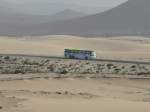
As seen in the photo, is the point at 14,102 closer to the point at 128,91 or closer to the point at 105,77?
the point at 128,91

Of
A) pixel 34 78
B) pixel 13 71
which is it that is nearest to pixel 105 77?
pixel 34 78

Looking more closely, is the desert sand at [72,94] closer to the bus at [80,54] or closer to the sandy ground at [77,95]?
the sandy ground at [77,95]

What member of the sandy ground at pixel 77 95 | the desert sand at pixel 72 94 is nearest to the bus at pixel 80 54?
the desert sand at pixel 72 94

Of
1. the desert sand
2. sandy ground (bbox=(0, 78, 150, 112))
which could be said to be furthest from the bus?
sandy ground (bbox=(0, 78, 150, 112))

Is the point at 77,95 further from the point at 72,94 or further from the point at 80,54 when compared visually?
the point at 80,54

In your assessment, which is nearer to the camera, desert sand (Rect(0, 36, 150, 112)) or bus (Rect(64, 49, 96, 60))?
desert sand (Rect(0, 36, 150, 112))

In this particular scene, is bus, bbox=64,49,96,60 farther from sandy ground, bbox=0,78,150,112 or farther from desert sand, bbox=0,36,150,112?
sandy ground, bbox=0,78,150,112

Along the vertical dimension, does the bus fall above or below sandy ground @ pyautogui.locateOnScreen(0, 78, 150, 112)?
above

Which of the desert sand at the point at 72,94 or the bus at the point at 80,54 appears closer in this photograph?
the desert sand at the point at 72,94
